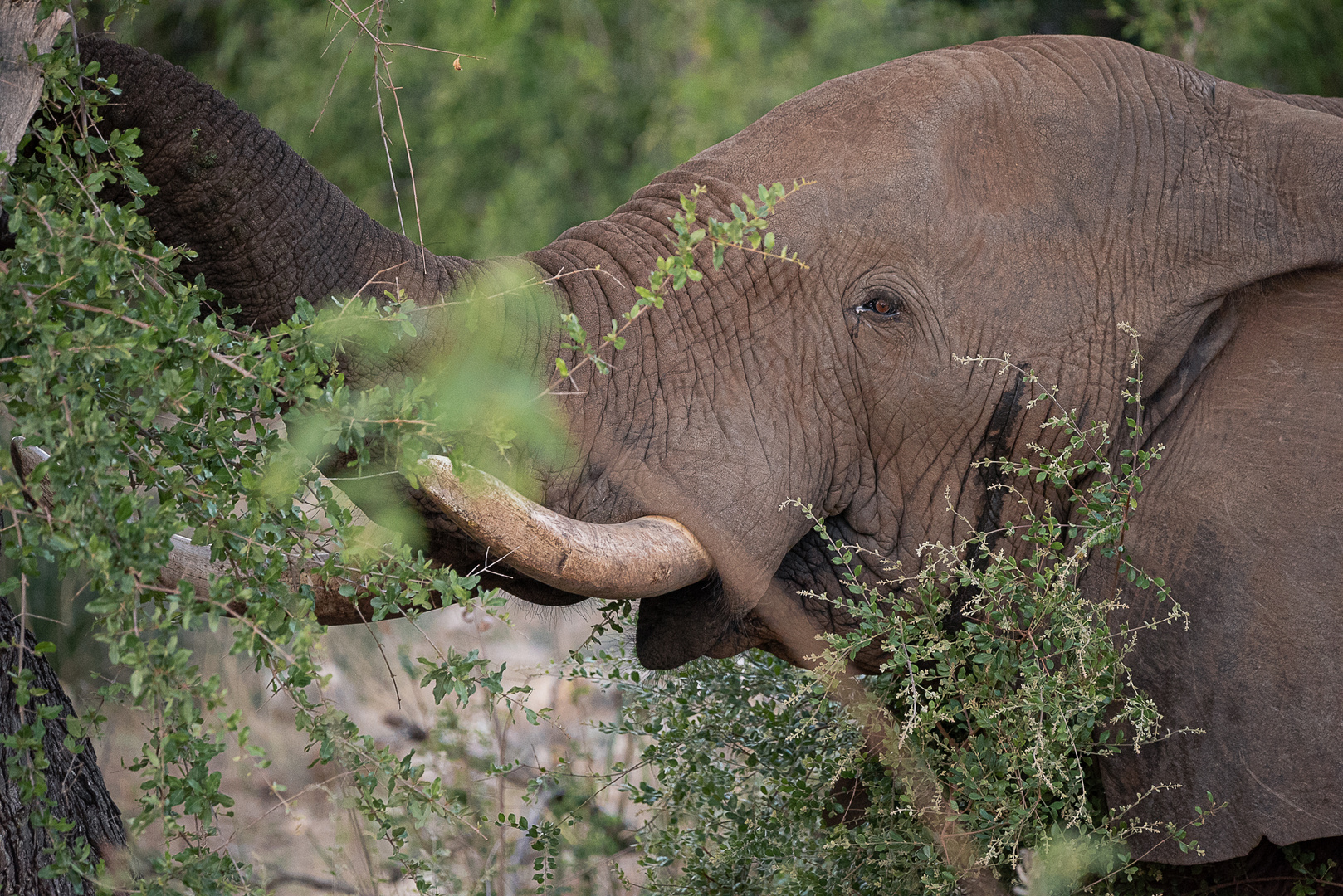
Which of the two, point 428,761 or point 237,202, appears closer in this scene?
point 237,202

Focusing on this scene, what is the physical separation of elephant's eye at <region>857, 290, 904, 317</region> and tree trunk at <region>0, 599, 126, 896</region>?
5.26ft

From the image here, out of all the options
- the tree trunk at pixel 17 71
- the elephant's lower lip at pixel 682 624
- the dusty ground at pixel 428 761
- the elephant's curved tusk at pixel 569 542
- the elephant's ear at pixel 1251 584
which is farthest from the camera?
the dusty ground at pixel 428 761

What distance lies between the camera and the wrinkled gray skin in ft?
8.59

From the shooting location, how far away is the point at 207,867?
6.60 ft

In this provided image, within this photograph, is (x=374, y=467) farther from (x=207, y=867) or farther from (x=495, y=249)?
(x=495, y=249)

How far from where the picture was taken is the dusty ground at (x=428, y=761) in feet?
12.6

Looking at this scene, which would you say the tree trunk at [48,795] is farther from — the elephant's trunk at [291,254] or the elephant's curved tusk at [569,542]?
the elephant's curved tusk at [569,542]

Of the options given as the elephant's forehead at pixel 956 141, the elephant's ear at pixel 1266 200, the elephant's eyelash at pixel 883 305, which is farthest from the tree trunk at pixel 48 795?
the elephant's ear at pixel 1266 200

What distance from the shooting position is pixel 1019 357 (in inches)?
108

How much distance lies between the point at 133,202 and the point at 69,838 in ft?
3.68

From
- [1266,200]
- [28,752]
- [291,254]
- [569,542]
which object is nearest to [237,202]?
[291,254]

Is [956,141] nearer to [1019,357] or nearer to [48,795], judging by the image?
[1019,357]

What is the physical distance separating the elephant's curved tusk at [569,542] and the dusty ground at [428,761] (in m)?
0.51

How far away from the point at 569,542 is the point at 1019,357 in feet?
3.31
